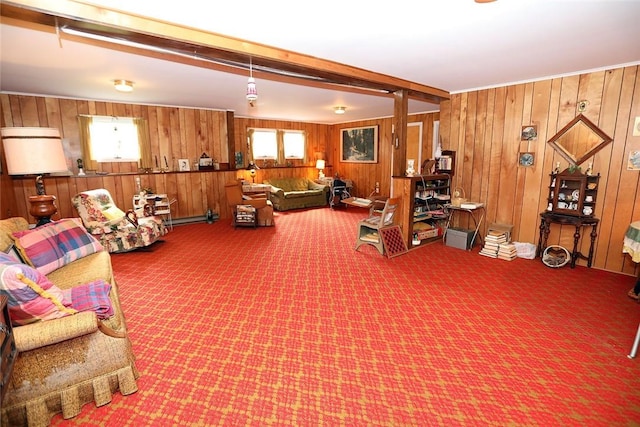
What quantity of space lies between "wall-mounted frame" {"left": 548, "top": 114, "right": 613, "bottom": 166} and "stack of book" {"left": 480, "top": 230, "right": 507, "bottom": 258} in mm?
1218

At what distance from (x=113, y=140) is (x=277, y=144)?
3.80 m

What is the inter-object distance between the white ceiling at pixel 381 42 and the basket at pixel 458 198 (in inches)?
60.4

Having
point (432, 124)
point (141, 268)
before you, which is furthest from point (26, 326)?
point (432, 124)

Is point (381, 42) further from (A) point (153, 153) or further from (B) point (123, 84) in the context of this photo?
(A) point (153, 153)

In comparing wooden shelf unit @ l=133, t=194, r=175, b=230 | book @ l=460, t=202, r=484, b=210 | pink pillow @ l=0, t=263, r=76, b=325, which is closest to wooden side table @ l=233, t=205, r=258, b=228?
wooden shelf unit @ l=133, t=194, r=175, b=230

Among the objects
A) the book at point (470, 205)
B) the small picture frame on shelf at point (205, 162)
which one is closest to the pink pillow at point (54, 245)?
the small picture frame on shelf at point (205, 162)

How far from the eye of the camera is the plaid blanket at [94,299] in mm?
1851

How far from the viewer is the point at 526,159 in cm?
420

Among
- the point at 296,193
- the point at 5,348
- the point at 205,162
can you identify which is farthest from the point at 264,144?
the point at 5,348

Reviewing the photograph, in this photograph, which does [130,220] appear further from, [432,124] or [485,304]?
[432,124]

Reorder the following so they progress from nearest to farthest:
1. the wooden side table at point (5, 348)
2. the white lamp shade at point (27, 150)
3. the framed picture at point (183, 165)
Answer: the wooden side table at point (5, 348)
the white lamp shade at point (27, 150)
the framed picture at point (183, 165)

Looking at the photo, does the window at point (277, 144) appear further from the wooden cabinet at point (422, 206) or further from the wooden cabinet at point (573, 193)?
the wooden cabinet at point (573, 193)

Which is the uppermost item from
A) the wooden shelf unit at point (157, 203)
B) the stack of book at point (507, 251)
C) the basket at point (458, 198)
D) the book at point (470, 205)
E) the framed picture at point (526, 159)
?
the framed picture at point (526, 159)

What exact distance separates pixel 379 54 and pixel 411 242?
2.59m
